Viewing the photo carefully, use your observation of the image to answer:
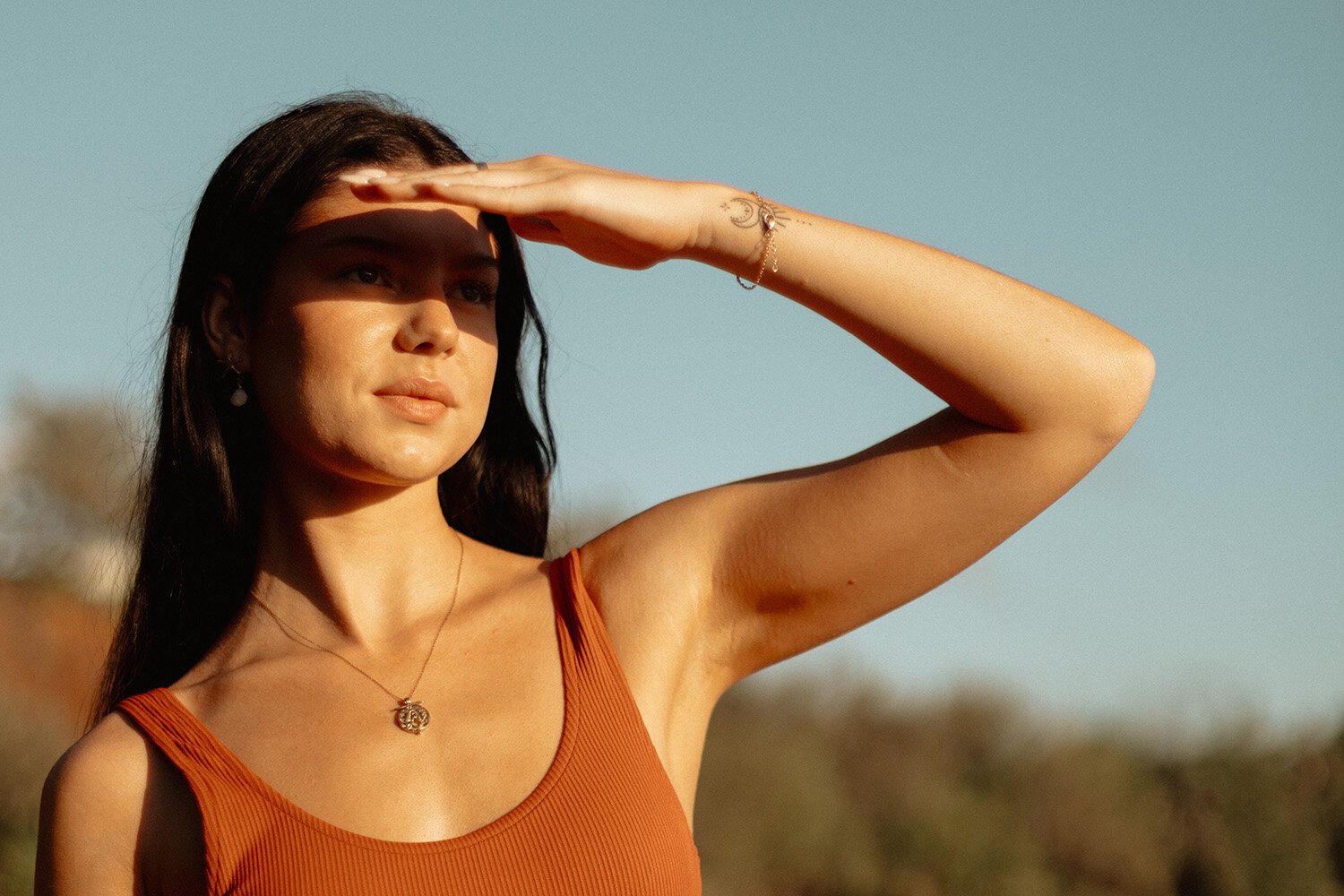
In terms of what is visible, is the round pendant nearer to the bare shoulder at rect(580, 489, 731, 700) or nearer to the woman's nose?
the bare shoulder at rect(580, 489, 731, 700)

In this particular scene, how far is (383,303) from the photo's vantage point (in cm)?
233

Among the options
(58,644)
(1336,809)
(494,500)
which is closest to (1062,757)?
(1336,809)

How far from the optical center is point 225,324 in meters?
2.67

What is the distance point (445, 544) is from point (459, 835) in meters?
0.68

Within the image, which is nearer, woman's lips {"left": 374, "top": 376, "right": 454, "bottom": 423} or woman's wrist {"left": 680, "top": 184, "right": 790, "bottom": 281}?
woman's wrist {"left": 680, "top": 184, "right": 790, "bottom": 281}

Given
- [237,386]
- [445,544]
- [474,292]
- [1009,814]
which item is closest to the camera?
[474,292]

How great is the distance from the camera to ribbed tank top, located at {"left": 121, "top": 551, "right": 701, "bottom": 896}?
199 cm

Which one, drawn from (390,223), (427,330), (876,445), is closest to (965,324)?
(876,445)

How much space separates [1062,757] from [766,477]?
67.4 ft

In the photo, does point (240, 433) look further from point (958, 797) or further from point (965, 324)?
point (958, 797)

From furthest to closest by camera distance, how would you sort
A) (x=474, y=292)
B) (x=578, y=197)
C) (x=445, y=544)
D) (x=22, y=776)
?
1. (x=22, y=776)
2. (x=445, y=544)
3. (x=474, y=292)
4. (x=578, y=197)

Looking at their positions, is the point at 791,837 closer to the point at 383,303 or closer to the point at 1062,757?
the point at 1062,757

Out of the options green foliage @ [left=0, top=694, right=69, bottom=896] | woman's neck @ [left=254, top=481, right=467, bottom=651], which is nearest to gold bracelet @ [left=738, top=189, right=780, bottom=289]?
woman's neck @ [left=254, top=481, right=467, bottom=651]

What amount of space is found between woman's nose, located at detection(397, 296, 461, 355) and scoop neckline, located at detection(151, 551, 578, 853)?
536 mm
